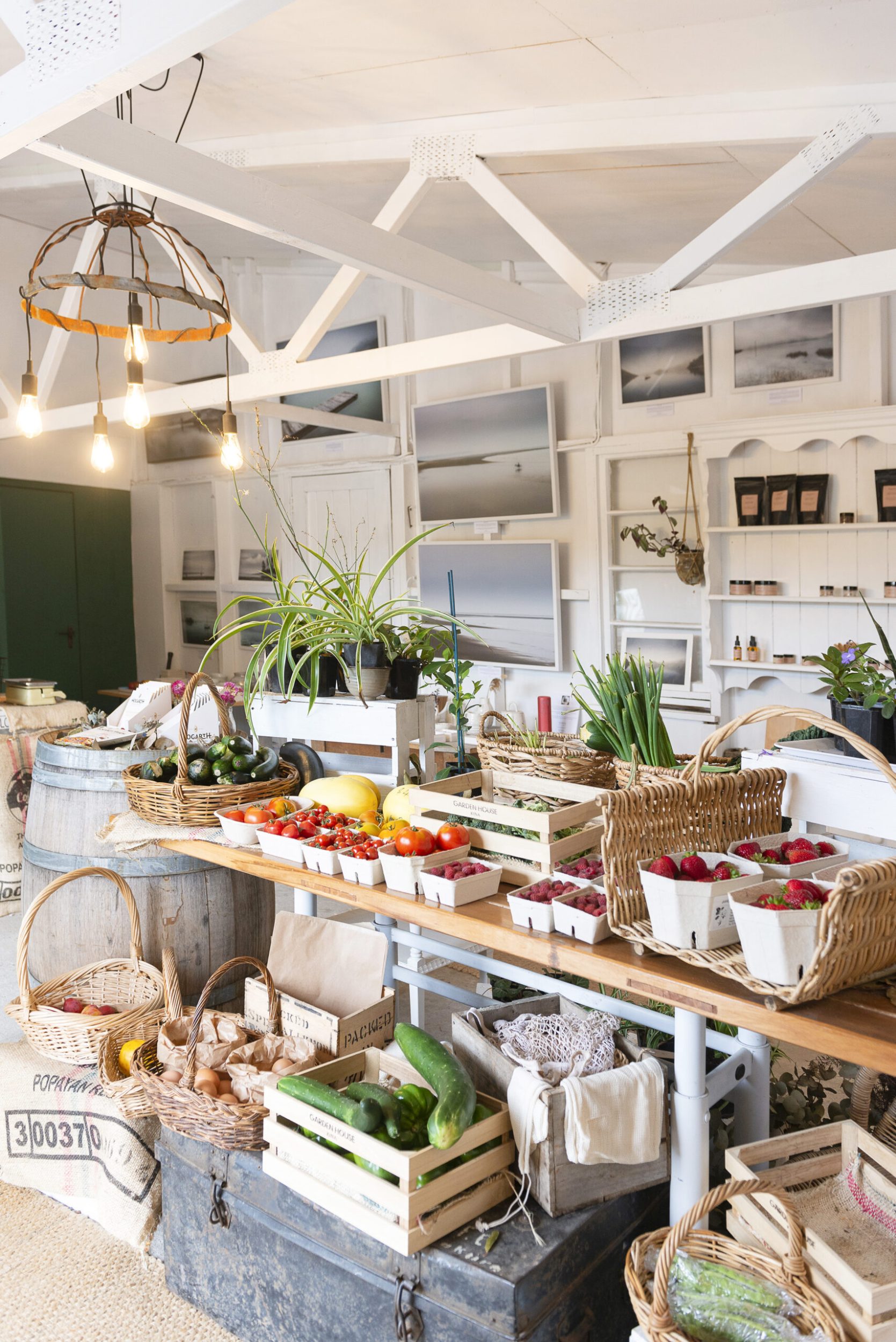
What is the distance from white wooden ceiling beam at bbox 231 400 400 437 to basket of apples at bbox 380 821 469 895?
351 centimetres

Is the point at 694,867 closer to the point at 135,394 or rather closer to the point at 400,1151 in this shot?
the point at 400,1151

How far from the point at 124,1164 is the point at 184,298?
234 centimetres

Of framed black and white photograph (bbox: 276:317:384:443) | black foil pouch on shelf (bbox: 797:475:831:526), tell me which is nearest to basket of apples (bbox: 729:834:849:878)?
black foil pouch on shelf (bbox: 797:475:831:526)

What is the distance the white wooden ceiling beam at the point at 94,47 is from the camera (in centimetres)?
138

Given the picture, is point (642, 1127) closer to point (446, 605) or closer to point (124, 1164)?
point (124, 1164)

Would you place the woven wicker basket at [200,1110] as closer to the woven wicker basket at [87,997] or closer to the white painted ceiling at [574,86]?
the woven wicker basket at [87,997]

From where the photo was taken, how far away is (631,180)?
3.62 m

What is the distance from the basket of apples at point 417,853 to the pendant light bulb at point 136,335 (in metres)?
1.59

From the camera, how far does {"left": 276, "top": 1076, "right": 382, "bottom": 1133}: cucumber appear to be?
1735 millimetres

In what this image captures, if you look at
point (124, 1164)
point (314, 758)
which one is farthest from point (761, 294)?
point (124, 1164)

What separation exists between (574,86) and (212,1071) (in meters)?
2.79

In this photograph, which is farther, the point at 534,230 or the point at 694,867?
the point at 534,230

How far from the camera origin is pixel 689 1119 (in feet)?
5.76

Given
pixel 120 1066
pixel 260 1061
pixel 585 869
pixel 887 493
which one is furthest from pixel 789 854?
pixel 887 493
